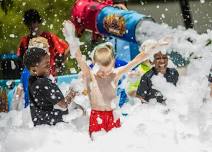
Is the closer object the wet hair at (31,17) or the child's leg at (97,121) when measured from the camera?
the child's leg at (97,121)

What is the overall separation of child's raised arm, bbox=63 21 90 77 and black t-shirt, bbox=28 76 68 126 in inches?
9.3

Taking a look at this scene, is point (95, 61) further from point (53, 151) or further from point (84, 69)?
point (53, 151)

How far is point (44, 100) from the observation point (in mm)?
3943

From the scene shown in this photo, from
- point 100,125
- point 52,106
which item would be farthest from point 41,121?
point 100,125

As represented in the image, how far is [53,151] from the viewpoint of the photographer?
3.94 m

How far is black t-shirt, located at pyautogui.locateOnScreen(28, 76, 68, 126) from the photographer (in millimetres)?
3898

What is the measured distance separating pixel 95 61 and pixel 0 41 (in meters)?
3.75

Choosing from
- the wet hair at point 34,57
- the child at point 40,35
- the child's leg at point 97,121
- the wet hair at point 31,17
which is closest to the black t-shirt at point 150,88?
the child's leg at point 97,121

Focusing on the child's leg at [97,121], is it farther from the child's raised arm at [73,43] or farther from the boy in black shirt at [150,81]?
the boy in black shirt at [150,81]

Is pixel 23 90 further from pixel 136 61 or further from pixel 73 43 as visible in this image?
pixel 136 61

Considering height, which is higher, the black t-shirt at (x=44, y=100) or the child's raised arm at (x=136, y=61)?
the child's raised arm at (x=136, y=61)

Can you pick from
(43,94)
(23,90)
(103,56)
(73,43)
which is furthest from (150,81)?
(23,90)

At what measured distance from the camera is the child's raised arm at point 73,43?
152 inches

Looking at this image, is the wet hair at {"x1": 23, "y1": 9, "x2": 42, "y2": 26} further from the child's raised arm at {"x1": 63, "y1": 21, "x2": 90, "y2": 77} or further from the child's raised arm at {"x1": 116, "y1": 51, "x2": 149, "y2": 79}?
the child's raised arm at {"x1": 116, "y1": 51, "x2": 149, "y2": 79}
